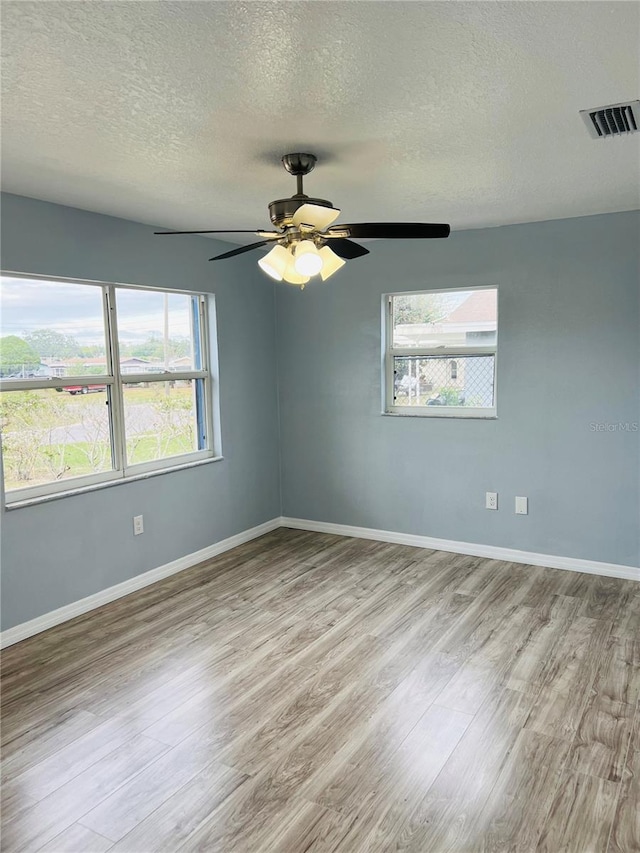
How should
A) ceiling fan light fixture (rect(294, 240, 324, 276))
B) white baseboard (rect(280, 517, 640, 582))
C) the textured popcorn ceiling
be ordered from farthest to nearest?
white baseboard (rect(280, 517, 640, 582)) < ceiling fan light fixture (rect(294, 240, 324, 276)) < the textured popcorn ceiling

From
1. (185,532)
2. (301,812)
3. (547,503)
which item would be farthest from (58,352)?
→ (547,503)

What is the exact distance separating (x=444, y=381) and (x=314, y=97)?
2846mm

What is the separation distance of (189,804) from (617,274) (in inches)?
148

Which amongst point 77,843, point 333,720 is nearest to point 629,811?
point 333,720

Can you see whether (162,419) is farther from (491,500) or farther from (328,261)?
(491,500)

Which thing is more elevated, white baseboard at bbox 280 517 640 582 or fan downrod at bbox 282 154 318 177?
fan downrod at bbox 282 154 318 177

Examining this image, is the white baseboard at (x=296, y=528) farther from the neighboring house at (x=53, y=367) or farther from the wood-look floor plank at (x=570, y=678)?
the neighboring house at (x=53, y=367)

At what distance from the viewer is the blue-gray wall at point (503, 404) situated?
12.8 feet

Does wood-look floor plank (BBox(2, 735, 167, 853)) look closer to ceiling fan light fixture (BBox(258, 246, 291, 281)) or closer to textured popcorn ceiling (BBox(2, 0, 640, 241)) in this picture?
ceiling fan light fixture (BBox(258, 246, 291, 281))

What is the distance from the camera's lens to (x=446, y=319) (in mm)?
4504

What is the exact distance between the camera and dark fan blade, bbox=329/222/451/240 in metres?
2.37

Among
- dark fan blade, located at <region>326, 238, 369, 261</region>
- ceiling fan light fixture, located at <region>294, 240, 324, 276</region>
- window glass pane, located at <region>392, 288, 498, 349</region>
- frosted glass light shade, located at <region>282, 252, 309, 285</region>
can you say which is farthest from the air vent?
window glass pane, located at <region>392, 288, 498, 349</region>

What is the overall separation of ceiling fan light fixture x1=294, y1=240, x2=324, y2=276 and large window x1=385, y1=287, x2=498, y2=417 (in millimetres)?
2236

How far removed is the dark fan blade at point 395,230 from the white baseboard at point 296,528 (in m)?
2.66
